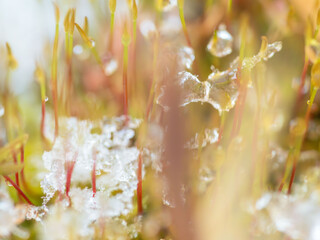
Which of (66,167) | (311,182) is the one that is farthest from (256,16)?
(66,167)

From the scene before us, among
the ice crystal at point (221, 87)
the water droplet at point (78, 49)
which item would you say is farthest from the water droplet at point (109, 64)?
the ice crystal at point (221, 87)

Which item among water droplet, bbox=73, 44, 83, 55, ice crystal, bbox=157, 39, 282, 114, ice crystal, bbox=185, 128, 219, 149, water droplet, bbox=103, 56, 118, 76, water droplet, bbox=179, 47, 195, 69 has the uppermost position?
water droplet, bbox=73, 44, 83, 55

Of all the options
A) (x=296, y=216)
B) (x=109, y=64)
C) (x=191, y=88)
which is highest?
(x=109, y=64)

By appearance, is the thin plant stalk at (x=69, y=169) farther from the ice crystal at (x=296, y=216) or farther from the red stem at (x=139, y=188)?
the ice crystal at (x=296, y=216)

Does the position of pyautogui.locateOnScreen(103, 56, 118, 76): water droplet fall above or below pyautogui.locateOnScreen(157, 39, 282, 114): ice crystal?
above

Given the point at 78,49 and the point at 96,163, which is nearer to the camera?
the point at 96,163

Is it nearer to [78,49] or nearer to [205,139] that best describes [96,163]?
[205,139]

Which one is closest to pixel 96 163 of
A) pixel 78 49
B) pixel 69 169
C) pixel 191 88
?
pixel 69 169

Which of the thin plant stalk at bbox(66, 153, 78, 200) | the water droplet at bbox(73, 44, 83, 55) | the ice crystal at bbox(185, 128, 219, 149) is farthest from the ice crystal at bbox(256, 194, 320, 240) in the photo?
the water droplet at bbox(73, 44, 83, 55)

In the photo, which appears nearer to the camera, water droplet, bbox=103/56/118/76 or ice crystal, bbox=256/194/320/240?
ice crystal, bbox=256/194/320/240

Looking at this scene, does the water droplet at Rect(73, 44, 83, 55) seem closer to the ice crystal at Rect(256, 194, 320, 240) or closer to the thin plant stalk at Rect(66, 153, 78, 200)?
the thin plant stalk at Rect(66, 153, 78, 200)

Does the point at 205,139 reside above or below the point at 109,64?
below
